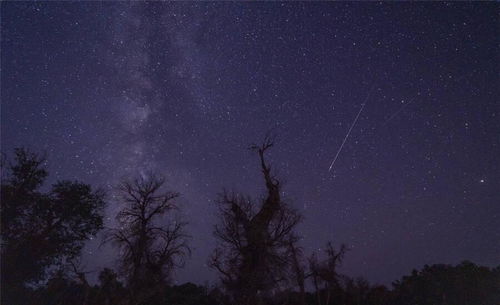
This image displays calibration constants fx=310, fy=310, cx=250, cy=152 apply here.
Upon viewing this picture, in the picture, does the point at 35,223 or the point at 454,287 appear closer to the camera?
the point at 35,223

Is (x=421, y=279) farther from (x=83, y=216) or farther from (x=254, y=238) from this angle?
(x=83, y=216)

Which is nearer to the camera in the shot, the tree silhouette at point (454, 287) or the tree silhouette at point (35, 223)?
the tree silhouette at point (35, 223)

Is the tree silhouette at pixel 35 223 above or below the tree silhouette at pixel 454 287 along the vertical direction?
above

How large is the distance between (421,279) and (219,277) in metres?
38.6

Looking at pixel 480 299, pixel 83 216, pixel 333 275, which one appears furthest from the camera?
pixel 480 299

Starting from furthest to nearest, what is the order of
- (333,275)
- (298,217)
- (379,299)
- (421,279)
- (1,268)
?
(421,279) → (379,299) → (333,275) → (298,217) → (1,268)

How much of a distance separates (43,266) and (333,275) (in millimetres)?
27430

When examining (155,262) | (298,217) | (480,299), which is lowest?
(480,299)

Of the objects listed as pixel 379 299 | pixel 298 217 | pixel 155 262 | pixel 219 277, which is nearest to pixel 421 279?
pixel 379 299

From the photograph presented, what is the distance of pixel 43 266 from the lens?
24.9 m

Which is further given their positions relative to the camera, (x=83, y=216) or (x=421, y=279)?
(x=421, y=279)

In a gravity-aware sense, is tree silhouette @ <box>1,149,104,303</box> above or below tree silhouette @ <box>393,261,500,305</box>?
above

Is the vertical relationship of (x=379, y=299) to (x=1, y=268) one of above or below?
below

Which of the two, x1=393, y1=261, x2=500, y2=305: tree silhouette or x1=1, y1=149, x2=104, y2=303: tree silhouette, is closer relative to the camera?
x1=1, y1=149, x2=104, y2=303: tree silhouette
